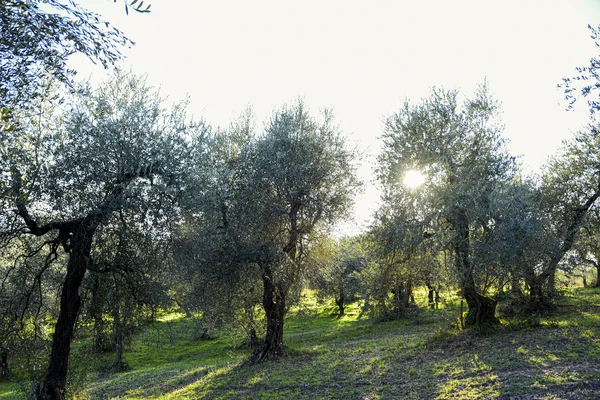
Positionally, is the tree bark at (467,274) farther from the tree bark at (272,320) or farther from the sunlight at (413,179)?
the tree bark at (272,320)

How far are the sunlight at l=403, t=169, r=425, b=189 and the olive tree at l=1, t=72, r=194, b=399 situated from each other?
10.3m

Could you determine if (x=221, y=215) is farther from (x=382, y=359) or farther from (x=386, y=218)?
(x=382, y=359)

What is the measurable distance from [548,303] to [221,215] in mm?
19422

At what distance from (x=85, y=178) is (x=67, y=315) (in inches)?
154

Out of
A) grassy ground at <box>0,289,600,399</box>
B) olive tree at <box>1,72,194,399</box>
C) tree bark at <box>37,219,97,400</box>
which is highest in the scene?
olive tree at <box>1,72,194,399</box>

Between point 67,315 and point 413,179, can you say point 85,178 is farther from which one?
point 413,179

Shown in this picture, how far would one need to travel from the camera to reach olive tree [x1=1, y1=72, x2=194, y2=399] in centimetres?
1103

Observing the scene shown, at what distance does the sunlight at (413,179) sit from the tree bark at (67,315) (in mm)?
12805

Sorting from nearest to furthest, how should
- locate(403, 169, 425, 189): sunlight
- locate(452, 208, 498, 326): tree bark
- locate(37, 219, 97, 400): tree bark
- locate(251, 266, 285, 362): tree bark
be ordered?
locate(37, 219, 97, 400): tree bark
locate(452, 208, 498, 326): tree bark
locate(403, 169, 425, 189): sunlight
locate(251, 266, 285, 362): tree bark

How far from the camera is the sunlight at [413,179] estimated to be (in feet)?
60.8

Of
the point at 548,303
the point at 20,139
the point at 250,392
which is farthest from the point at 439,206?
the point at 20,139

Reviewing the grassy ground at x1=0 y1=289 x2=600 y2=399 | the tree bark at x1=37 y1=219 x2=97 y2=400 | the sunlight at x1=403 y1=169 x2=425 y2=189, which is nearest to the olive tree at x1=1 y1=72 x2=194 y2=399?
the tree bark at x1=37 y1=219 x2=97 y2=400

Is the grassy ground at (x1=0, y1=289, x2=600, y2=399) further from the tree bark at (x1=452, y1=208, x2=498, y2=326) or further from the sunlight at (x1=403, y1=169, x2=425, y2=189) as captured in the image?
the sunlight at (x1=403, y1=169, x2=425, y2=189)

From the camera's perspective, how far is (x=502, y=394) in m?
10.0
